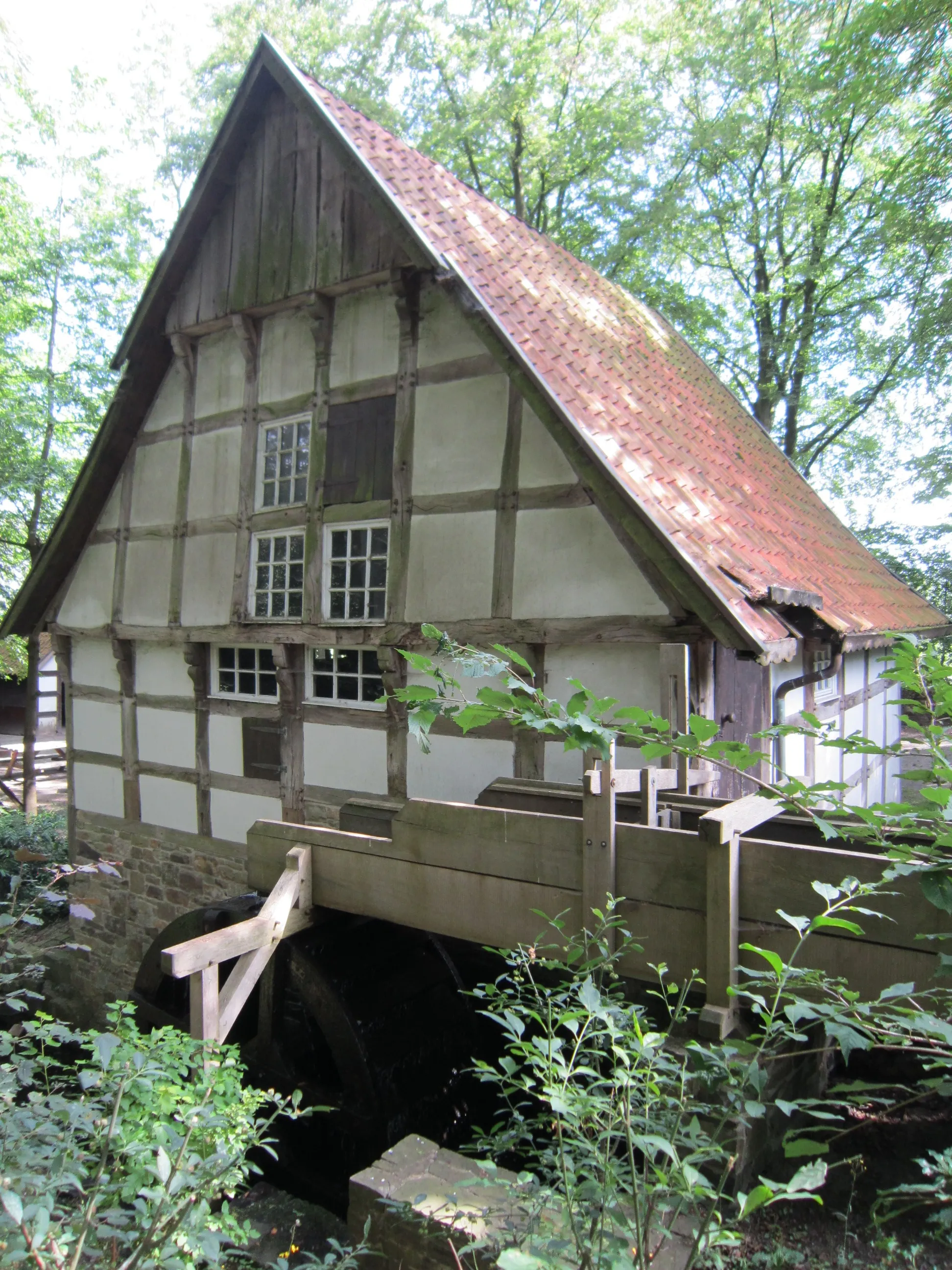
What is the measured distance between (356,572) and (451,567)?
1035mm

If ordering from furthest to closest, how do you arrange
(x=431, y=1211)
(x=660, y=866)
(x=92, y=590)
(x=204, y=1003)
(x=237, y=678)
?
(x=92, y=590)
(x=237, y=678)
(x=204, y=1003)
(x=660, y=866)
(x=431, y=1211)

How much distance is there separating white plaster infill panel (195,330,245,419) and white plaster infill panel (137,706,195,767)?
115 inches

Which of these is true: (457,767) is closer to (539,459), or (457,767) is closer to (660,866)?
(539,459)

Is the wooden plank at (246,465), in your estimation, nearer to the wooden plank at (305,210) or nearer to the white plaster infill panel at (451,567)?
the wooden plank at (305,210)

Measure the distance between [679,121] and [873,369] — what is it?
18.5ft

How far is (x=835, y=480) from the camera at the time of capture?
1712 cm

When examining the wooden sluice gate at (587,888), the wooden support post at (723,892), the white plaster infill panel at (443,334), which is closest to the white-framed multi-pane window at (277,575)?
the white plaster infill panel at (443,334)

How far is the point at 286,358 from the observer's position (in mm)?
7402

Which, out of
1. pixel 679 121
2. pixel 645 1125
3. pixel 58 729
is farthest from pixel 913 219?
pixel 58 729

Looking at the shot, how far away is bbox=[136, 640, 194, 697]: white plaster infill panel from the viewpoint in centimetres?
830

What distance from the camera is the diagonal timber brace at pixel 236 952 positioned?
143 inches

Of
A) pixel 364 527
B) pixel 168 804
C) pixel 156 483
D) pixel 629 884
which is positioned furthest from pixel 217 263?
pixel 629 884

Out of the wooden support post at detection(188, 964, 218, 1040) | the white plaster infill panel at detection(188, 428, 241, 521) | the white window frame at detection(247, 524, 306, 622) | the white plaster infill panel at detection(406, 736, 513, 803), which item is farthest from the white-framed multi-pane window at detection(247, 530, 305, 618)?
the wooden support post at detection(188, 964, 218, 1040)

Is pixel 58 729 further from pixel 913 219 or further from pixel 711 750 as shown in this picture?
pixel 711 750
